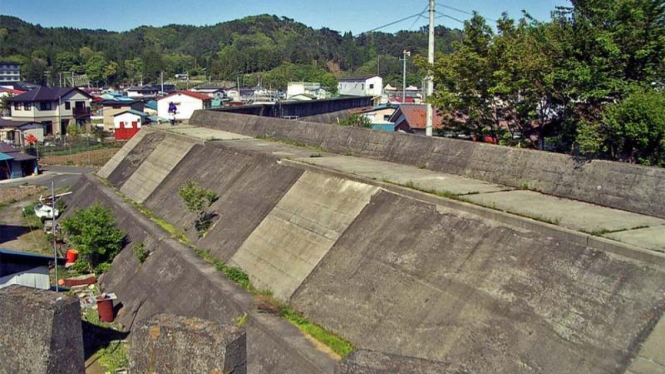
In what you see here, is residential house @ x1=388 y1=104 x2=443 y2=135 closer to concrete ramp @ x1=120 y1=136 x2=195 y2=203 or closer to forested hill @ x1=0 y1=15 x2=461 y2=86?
concrete ramp @ x1=120 y1=136 x2=195 y2=203

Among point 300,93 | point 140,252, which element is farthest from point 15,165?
point 300,93

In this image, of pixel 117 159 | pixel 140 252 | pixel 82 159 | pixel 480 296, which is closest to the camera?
pixel 480 296

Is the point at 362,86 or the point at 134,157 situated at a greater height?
the point at 362,86

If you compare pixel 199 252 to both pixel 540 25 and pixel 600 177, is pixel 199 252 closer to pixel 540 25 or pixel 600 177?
pixel 600 177

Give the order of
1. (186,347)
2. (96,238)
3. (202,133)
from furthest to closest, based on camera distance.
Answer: (202,133) → (96,238) → (186,347)

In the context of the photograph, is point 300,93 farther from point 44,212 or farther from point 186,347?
point 186,347

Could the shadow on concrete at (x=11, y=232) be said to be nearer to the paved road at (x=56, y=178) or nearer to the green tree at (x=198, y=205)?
the paved road at (x=56, y=178)

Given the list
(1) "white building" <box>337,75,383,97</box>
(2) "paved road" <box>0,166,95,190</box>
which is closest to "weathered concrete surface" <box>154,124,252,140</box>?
(2) "paved road" <box>0,166,95,190</box>

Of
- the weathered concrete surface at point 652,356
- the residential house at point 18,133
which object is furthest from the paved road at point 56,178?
the weathered concrete surface at point 652,356

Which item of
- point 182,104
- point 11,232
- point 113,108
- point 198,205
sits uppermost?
point 182,104
